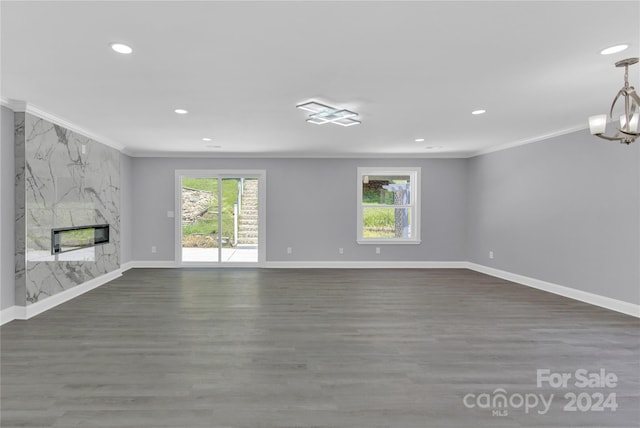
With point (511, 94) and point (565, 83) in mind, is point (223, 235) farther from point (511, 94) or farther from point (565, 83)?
point (565, 83)

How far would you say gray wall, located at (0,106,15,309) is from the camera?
338 cm

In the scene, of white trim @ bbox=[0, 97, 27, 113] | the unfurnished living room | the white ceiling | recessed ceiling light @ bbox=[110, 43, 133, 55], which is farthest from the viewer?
white trim @ bbox=[0, 97, 27, 113]

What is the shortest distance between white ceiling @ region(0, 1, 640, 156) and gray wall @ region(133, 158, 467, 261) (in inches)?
91.7

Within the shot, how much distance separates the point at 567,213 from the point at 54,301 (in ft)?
23.6

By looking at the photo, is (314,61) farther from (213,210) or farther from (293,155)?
(213,210)

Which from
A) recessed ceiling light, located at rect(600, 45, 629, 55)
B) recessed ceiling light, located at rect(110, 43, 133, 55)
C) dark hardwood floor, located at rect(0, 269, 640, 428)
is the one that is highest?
recessed ceiling light, located at rect(600, 45, 629, 55)

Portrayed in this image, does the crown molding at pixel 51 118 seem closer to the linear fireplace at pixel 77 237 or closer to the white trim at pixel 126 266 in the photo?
the linear fireplace at pixel 77 237

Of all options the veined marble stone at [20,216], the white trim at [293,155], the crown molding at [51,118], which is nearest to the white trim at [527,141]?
the white trim at [293,155]

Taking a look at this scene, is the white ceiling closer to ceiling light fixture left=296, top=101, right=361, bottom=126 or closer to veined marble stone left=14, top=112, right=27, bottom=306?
ceiling light fixture left=296, top=101, right=361, bottom=126

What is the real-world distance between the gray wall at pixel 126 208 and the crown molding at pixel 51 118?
846mm

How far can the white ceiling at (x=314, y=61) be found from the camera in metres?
1.87

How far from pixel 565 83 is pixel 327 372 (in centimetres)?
337

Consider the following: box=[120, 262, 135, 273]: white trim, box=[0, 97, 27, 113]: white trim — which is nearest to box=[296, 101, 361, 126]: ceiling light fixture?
box=[0, 97, 27, 113]: white trim

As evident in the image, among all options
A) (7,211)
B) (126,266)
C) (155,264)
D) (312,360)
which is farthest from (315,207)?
(7,211)
